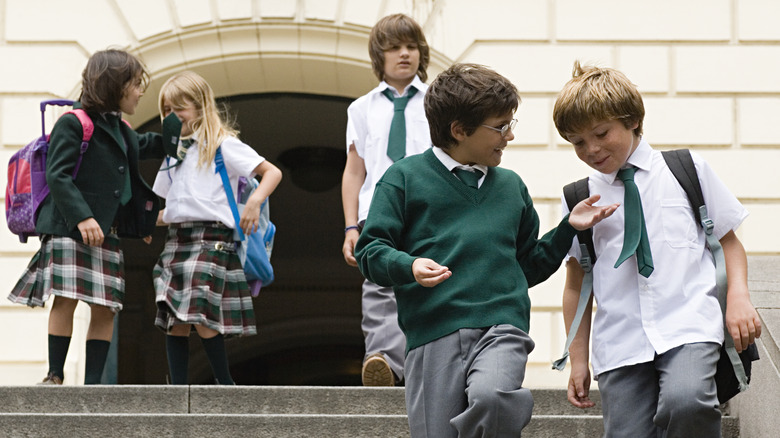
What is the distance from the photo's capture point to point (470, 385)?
3.34 m

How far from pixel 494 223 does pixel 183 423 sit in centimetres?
169

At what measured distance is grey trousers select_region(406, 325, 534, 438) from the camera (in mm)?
3291

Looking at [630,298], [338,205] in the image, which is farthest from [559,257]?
[338,205]

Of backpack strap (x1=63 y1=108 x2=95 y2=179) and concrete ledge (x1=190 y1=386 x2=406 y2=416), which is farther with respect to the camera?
backpack strap (x1=63 y1=108 x2=95 y2=179)

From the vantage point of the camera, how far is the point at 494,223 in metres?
3.56

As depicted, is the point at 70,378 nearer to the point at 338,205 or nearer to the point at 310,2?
the point at 310,2

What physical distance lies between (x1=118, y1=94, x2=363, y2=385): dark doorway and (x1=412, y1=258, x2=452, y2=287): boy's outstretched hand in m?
9.36

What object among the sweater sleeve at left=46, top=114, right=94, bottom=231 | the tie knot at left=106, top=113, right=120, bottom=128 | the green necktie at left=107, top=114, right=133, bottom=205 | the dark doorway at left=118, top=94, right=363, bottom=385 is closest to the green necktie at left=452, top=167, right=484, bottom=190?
the sweater sleeve at left=46, top=114, right=94, bottom=231

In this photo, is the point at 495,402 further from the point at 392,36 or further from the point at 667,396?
the point at 392,36

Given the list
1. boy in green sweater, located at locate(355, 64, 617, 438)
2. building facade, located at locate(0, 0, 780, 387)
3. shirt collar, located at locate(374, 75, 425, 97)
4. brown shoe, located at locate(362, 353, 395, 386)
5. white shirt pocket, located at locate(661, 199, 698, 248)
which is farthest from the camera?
building facade, located at locate(0, 0, 780, 387)

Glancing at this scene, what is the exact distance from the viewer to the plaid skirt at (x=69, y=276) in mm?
5445

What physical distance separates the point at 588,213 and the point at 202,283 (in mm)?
2601

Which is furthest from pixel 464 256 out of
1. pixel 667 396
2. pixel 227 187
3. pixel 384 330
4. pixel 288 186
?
pixel 288 186

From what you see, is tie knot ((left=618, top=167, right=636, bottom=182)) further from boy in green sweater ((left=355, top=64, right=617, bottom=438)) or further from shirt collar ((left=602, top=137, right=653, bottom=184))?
boy in green sweater ((left=355, top=64, right=617, bottom=438))
